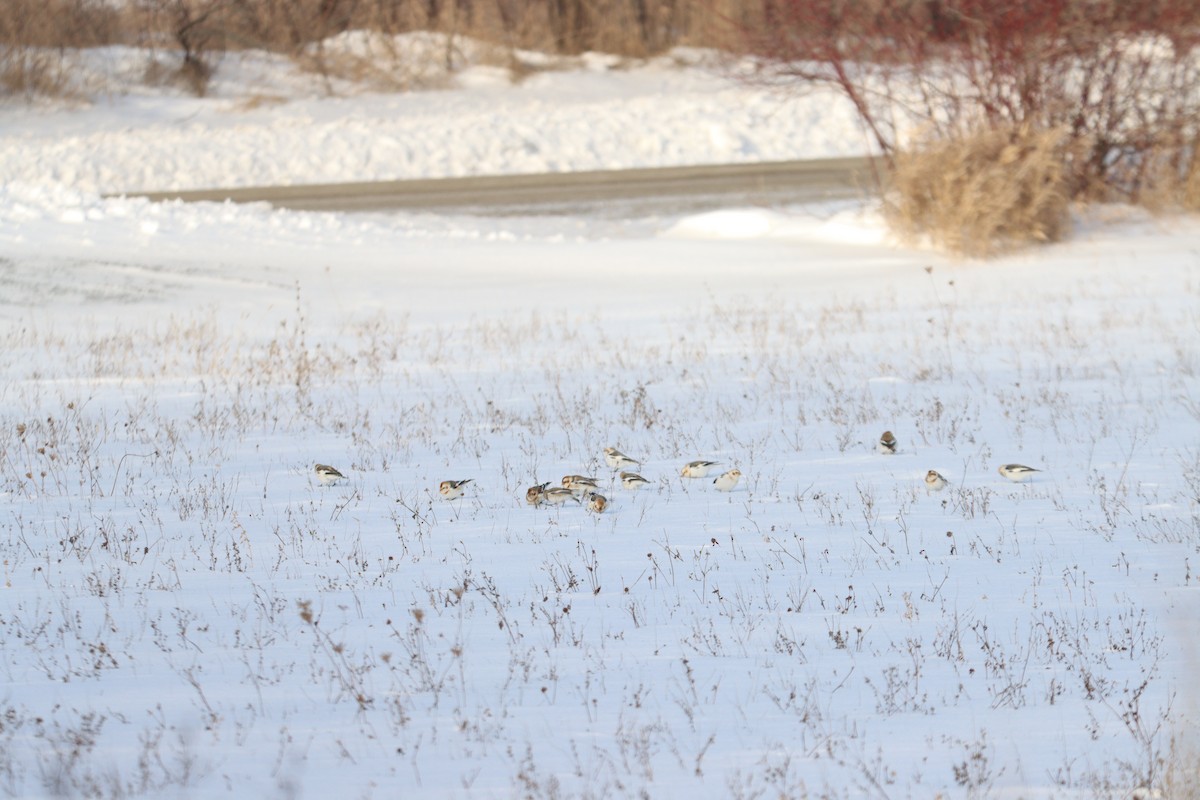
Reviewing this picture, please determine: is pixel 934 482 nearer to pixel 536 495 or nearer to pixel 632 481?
pixel 632 481

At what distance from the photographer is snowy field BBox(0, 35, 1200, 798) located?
3875mm

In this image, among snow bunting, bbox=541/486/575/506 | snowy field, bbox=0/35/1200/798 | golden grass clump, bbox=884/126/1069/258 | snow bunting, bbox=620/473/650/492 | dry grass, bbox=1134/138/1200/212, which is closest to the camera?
snowy field, bbox=0/35/1200/798

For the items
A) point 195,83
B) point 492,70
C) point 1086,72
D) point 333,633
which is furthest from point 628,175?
point 333,633

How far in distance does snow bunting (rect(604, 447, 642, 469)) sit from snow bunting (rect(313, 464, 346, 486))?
140 centimetres

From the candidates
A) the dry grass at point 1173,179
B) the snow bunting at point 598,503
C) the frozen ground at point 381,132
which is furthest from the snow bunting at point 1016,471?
the frozen ground at point 381,132

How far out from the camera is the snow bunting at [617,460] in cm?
681

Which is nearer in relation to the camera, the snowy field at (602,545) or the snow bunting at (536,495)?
the snowy field at (602,545)

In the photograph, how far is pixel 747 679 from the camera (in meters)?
4.31

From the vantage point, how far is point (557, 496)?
20.5 ft

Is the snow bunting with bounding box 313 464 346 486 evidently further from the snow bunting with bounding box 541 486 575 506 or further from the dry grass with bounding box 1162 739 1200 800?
the dry grass with bounding box 1162 739 1200 800

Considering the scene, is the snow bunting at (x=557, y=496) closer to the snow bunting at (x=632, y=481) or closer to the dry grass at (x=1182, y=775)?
the snow bunting at (x=632, y=481)

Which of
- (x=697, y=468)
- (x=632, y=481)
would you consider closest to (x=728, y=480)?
(x=697, y=468)

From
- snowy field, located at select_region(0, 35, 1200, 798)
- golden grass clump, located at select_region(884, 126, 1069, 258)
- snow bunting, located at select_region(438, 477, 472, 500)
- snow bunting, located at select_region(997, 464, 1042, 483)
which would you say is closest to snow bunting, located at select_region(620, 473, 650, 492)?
snowy field, located at select_region(0, 35, 1200, 798)

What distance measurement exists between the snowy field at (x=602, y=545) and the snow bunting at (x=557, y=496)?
5cm
